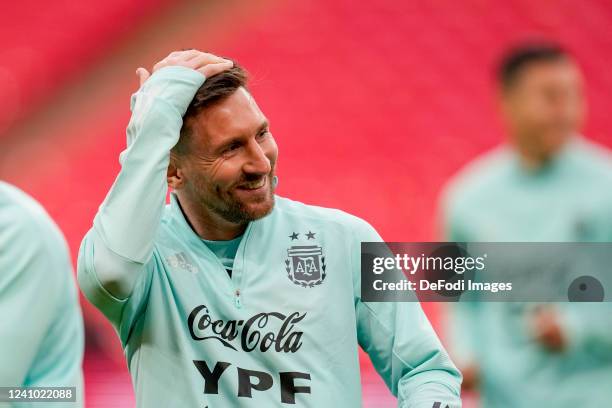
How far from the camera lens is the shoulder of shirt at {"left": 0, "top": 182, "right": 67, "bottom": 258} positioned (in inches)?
A: 49.6

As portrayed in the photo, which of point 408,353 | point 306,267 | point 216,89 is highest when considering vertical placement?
point 216,89

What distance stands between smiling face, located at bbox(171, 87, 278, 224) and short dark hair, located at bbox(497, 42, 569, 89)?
109 cm

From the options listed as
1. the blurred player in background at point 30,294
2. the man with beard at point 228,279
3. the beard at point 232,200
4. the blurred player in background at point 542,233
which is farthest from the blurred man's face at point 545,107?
the blurred player in background at point 30,294

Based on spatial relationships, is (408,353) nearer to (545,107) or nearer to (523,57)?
(545,107)

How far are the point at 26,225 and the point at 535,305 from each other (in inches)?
42.5

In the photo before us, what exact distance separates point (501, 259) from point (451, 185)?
0.60 m

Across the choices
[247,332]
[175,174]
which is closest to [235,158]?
[175,174]

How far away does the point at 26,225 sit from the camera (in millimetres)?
1270

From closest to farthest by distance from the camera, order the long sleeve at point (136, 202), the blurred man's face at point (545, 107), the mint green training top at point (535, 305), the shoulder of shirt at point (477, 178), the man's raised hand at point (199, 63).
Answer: the long sleeve at point (136, 202) < the man's raised hand at point (199, 63) < the mint green training top at point (535, 305) < the blurred man's face at point (545, 107) < the shoulder of shirt at point (477, 178)

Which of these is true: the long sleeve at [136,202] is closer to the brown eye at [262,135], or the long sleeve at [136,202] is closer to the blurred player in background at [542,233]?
the brown eye at [262,135]

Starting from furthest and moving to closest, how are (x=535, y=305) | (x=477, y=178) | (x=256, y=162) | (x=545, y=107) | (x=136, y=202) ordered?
(x=477, y=178) < (x=545, y=107) < (x=535, y=305) < (x=256, y=162) < (x=136, y=202)

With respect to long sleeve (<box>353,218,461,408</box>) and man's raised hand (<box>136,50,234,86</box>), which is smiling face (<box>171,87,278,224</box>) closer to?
man's raised hand (<box>136,50,234,86</box>)

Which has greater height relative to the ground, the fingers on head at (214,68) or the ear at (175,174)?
the fingers on head at (214,68)

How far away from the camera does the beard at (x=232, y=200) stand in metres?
1.36
